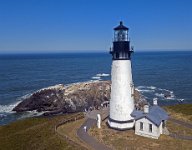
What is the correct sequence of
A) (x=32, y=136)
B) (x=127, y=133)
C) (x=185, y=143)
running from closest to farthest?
(x=185, y=143)
(x=127, y=133)
(x=32, y=136)

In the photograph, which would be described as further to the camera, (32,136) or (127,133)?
(32,136)

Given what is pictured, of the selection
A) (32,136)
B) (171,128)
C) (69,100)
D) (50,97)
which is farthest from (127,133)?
(50,97)

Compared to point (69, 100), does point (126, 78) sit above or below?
above

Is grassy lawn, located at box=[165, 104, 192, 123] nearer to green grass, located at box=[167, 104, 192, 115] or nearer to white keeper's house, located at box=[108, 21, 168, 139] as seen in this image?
green grass, located at box=[167, 104, 192, 115]

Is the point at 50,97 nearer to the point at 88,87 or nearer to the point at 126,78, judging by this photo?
the point at 88,87

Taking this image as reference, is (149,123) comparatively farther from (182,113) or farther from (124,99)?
(182,113)

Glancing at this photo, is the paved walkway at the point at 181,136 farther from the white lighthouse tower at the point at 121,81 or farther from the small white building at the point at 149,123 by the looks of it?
the white lighthouse tower at the point at 121,81

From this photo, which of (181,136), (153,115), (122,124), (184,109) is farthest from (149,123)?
(184,109)
